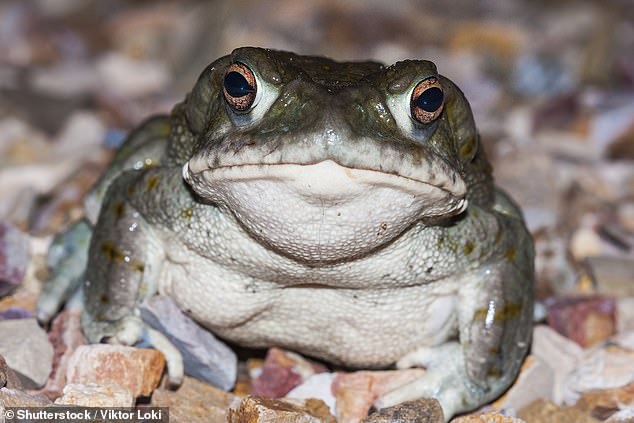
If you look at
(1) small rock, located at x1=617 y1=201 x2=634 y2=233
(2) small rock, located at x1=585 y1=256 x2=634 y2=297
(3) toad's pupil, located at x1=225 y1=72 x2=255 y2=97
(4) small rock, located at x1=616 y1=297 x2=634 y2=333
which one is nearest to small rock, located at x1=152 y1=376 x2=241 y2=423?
(3) toad's pupil, located at x1=225 y1=72 x2=255 y2=97

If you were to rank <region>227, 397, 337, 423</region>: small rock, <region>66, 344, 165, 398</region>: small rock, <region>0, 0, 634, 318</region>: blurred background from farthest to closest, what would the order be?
<region>0, 0, 634, 318</region>: blurred background, <region>66, 344, 165, 398</region>: small rock, <region>227, 397, 337, 423</region>: small rock

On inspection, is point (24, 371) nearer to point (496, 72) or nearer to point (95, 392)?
point (95, 392)

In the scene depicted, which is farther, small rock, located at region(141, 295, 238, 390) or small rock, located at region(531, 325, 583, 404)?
small rock, located at region(531, 325, 583, 404)

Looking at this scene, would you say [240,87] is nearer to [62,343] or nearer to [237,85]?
[237,85]

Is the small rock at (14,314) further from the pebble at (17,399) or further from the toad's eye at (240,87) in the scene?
the toad's eye at (240,87)

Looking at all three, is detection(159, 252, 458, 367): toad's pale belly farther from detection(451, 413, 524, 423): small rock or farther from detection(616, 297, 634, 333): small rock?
detection(616, 297, 634, 333): small rock

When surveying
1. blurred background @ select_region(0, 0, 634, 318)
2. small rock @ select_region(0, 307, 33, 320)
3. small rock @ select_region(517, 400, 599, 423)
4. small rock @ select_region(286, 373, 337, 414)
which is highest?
blurred background @ select_region(0, 0, 634, 318)
